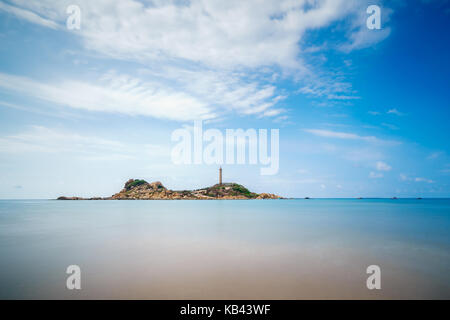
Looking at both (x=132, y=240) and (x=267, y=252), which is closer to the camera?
(x=267, y=252)

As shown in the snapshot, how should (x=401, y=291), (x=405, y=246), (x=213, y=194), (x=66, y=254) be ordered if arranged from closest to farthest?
(x=401, y=291) < (x=66, y=254) < (x=405, y=246) < (x=213, y=194)

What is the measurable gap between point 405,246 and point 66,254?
2105 cm

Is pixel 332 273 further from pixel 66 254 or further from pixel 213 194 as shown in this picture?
pixel 213 194

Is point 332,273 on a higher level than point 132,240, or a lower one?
higher

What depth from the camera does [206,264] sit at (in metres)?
10.4

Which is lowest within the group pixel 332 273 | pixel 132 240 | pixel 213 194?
pixel 213 194

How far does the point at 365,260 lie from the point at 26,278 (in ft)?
50.0
